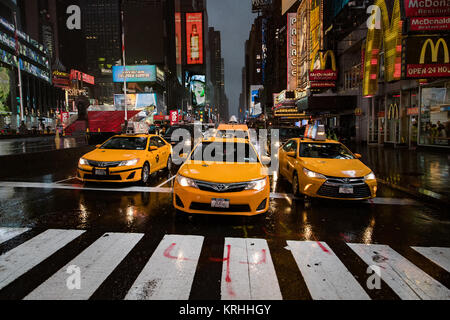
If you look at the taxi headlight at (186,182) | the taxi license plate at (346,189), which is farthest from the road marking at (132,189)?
the taxi headlight at (186,182)

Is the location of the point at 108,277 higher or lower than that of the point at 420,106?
lower

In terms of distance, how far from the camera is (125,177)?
8203 mm

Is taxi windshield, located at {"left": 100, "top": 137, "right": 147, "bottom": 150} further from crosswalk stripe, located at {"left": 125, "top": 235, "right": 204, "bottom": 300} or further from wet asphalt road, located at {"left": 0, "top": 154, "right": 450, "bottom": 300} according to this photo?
crosswalk stripe, located at {"left": 125, "top": 235, "right": 204, "bottom": 300}

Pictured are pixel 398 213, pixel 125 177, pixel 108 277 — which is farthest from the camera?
pixel 125 177

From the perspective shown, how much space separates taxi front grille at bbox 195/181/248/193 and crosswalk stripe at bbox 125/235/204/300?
90 cm

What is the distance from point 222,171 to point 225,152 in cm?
126

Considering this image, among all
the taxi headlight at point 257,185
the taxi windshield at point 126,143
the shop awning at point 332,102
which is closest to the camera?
the taxi headlight at point 257,185

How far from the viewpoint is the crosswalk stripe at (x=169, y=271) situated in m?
3.04

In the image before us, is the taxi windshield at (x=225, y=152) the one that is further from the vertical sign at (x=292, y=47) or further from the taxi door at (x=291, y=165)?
the vertical sign at (x=292, y=47)

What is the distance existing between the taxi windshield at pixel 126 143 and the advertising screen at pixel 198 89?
505 feet

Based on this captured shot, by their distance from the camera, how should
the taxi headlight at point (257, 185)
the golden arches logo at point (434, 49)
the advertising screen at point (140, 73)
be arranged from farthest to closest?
1. the advertising screen at point (140, 73)
2. the golden arches logo at point (434, 49)
3. the taxi headlight at point (257, 185)
